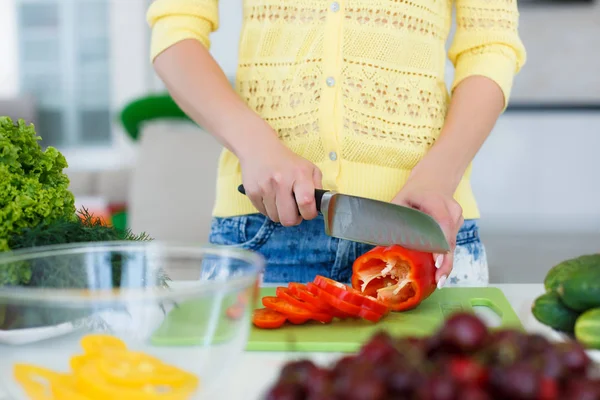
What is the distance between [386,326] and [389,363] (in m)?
0.49

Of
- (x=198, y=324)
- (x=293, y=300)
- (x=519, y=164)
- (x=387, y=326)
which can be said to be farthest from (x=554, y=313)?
(x=519, y=164)

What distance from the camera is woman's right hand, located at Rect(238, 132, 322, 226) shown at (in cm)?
96

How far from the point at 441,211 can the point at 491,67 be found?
35cm

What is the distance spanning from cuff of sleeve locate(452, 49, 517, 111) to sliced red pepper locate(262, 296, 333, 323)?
563 millimetres

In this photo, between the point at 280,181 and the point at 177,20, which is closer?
the point at 280,181

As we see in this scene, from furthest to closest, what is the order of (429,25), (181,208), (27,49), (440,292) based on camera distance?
(27,49) → (181,208) → (429,25) → (440,292)

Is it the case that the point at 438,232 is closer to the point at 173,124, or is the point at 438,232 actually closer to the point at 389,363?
the point at 389,363

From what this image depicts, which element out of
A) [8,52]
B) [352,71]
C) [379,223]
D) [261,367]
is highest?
[8,52]

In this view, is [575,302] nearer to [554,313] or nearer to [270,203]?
[554,313]

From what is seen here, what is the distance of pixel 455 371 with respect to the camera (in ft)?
1.18

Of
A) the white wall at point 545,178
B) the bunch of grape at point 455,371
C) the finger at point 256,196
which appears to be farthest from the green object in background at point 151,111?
the bunch of grape at point 455,371

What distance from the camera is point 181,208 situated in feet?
8.52

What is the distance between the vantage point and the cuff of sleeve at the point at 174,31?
115cm

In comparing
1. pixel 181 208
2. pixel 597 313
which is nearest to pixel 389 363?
pixel 597 313
